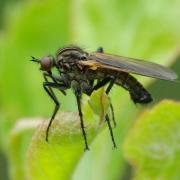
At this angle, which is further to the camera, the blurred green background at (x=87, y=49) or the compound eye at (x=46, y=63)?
the compound eye at (x=46, y=63)

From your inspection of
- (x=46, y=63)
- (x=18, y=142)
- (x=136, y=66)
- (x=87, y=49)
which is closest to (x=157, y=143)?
(x=18, y=142)

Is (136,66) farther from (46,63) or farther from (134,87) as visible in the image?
(46,63)

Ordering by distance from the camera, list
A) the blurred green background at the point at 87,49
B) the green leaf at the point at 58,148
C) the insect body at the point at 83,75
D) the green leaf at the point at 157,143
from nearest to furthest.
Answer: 1. the green leaf at the point at 58,148
2. the green leaf at the point at 157,143
3. the blurred green background at the point at 87,49
4. the insect body at the point at 83,75

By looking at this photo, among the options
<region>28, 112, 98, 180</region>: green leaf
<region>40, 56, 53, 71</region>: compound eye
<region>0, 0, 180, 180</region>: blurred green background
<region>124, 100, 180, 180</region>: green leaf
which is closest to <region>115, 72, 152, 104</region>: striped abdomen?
<region>0, 0, 180, 180</region>: blurred green background

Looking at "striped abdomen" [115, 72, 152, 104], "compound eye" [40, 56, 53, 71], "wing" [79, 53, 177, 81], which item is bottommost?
"striped abdomen" [115, 72, 152, 104]

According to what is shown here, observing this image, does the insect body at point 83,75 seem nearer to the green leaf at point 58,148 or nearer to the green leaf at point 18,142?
the green leaf at point 18,142

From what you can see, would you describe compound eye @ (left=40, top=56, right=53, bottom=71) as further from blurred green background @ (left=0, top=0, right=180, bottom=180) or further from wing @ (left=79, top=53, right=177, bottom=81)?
wing @ (left=79, top=53, right=177, bottom=81)

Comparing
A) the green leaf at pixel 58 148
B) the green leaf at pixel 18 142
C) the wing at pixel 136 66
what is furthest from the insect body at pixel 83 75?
the green leaf at pixel 58 148

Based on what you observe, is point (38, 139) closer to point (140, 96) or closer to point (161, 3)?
point (161, 3)
